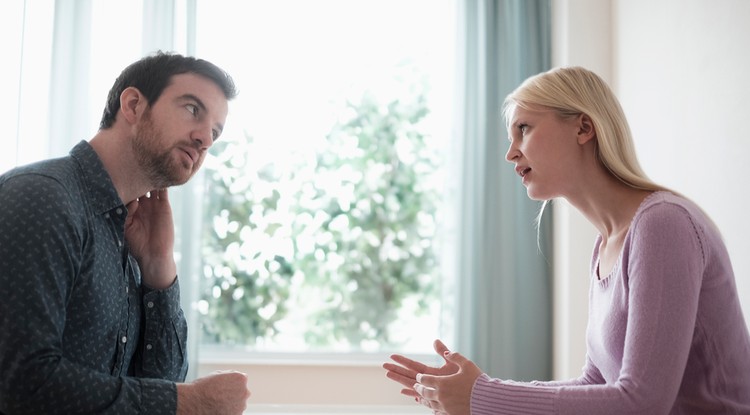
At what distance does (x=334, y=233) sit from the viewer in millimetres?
3904

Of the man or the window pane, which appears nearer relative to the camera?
the man

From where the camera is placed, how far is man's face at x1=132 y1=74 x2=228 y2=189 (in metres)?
1.86

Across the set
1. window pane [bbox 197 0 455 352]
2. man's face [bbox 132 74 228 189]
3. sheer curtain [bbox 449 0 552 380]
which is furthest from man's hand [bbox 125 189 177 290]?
sheer curtain [bbox 449 0 552 380]

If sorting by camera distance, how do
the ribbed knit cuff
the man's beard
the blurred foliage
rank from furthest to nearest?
the blurred foliage, the man's beard, the ribbed knit cuff

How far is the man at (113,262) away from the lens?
4.75ft

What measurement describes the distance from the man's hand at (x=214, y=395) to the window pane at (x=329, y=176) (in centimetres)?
218

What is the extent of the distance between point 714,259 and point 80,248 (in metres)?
1.30

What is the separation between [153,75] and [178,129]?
0.16 m

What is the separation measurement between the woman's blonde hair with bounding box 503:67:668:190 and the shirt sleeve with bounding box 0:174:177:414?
3.61 feet

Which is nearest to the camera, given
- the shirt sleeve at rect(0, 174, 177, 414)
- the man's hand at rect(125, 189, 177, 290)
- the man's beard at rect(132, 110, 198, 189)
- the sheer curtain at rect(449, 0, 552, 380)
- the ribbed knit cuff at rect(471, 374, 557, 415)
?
the shirt sleeve at rect(0, 174, 177, 414)

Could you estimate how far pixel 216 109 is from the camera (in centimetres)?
198

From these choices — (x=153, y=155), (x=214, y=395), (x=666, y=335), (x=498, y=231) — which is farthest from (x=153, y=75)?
(x=498, y=231)

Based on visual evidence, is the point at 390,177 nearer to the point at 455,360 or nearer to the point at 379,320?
the point at 379,320

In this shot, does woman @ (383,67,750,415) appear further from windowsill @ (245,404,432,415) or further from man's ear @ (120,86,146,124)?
windowsill @ (245,404,432,415)
